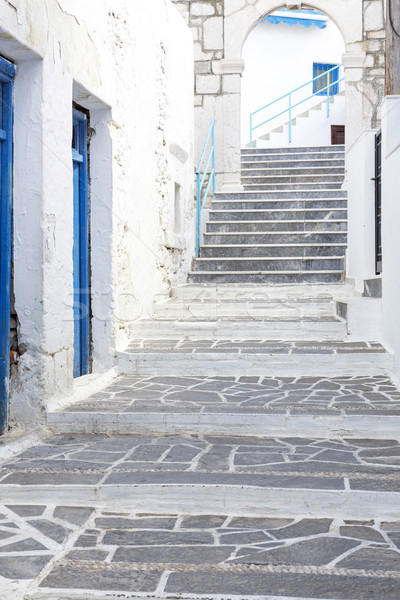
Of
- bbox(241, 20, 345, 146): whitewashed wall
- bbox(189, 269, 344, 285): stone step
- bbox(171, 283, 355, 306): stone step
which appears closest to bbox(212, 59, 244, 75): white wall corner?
bbox(189, 269, 344, 285): stone step

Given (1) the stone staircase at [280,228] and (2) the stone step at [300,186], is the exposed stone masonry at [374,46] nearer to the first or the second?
(1) the stone staircase at [280,228]

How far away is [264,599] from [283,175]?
1002cm

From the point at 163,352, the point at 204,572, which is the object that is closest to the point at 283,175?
the point at 163,352

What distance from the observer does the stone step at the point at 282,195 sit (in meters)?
10.5

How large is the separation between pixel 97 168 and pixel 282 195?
5626mm

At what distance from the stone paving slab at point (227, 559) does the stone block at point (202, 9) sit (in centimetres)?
1030

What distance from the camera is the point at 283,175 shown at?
11602mm

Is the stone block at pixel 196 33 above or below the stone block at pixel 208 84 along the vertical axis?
above

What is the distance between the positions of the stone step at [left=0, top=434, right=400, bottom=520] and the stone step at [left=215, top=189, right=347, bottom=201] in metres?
7.21

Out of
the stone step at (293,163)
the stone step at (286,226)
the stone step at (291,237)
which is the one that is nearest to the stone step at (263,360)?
the stone step at (291,237)

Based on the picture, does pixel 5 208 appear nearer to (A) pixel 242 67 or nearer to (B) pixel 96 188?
(B) pixel 96 188

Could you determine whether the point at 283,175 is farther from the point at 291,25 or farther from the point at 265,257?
the point at 291,25

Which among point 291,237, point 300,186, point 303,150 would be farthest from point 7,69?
point 303,150

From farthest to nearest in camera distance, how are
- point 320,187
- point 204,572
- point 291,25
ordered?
point 291,25, point 320,187, point 204,572
